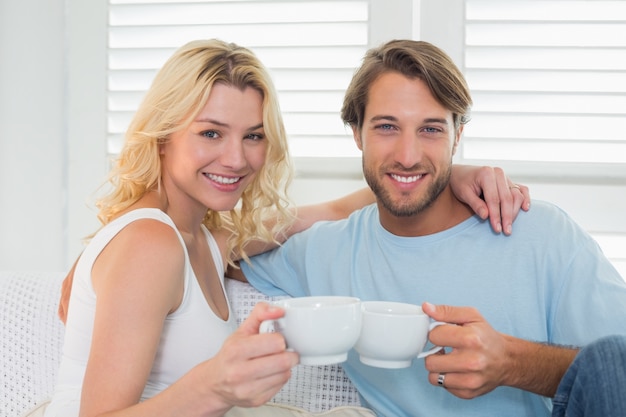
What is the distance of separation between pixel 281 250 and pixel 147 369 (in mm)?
567

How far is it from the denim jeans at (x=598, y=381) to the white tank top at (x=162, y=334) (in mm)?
615

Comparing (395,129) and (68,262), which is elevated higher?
(395,129)

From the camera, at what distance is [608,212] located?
1.95 m

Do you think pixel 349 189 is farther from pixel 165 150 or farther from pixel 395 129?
pixel 165 150

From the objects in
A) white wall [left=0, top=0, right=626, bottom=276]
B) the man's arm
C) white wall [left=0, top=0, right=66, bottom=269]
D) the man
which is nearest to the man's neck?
the man

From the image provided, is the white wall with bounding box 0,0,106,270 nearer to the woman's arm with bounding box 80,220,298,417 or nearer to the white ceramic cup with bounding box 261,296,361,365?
the woman's arm with bounding box 80,220,298,417

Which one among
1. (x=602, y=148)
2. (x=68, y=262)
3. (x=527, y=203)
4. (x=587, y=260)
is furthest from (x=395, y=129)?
(x=68, y=262)

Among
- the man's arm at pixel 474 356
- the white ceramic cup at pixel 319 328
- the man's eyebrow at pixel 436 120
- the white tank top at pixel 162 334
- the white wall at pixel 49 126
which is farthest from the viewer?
the white wall at pixel 49 126

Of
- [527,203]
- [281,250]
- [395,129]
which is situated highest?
[395,129]

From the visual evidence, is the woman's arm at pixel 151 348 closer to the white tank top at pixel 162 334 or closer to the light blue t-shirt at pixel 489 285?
the white tank top at pixel 162 334

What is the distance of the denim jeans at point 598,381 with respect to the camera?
94cm

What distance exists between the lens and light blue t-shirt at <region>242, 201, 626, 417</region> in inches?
50.9

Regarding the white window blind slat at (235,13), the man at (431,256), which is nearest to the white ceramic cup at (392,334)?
the man at (431,256)

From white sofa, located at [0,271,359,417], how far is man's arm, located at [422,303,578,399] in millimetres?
470
